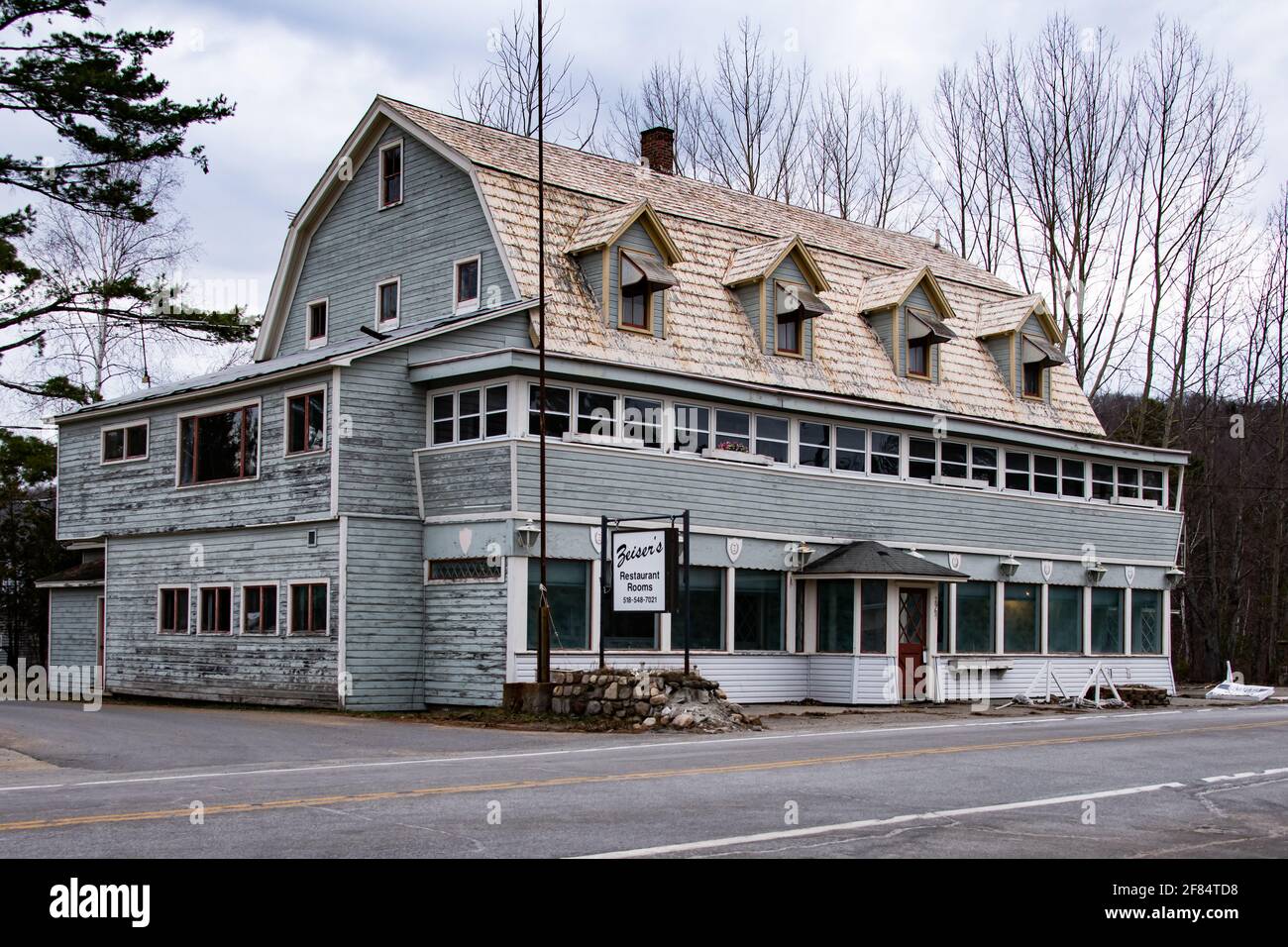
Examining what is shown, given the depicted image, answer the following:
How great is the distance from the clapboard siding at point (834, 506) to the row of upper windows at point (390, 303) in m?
4.85

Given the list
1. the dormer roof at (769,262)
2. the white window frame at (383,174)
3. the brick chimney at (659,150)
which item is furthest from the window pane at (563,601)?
→ the brick chimney at (659,150)

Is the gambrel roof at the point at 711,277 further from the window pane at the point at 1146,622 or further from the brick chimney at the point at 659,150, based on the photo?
the window pane at the point at 1146,622

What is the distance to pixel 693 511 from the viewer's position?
29.6m

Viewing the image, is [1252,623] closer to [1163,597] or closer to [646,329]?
[1163,597]

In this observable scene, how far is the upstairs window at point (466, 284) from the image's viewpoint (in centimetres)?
3027

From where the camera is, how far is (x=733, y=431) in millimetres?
30969

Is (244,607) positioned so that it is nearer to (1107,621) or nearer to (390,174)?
(390,174)

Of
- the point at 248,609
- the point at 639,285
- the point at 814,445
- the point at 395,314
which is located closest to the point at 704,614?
the point at 814,445

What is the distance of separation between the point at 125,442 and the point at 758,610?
566 inches

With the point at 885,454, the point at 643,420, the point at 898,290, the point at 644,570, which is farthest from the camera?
the point at 898,290

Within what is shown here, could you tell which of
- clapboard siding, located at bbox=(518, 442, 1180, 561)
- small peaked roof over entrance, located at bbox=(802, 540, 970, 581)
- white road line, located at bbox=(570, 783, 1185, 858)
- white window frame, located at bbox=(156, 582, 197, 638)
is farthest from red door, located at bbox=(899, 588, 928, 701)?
white road line, located at bbox=(570, 783, 1185, 858)

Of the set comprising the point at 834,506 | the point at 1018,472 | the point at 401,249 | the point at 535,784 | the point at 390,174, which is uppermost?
the point at 390,174
